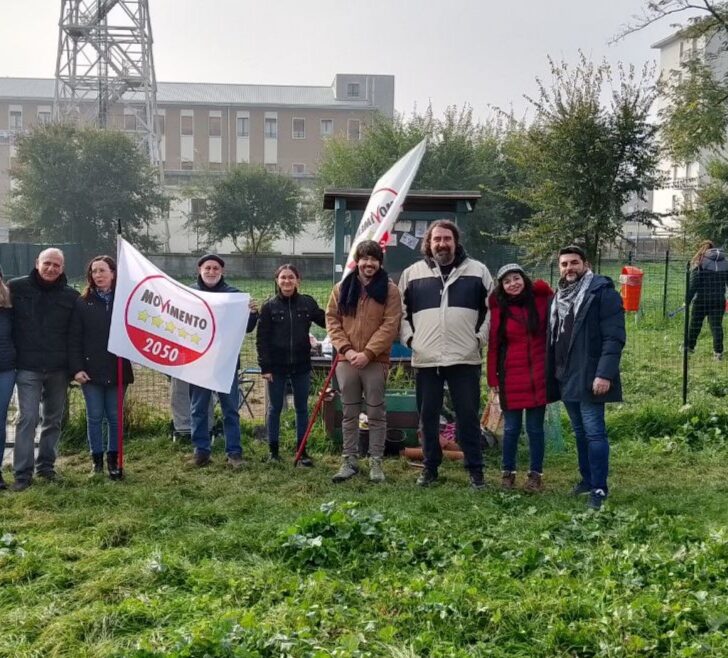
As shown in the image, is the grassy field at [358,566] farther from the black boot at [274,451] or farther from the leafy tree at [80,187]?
the leafy tree at [80,187]

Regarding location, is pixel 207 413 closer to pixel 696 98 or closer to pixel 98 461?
pixel 98 461

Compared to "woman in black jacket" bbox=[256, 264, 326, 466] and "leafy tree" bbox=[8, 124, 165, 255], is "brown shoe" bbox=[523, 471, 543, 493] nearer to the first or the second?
"woman in black jacket" bbox=[256, 264, 326, 466]

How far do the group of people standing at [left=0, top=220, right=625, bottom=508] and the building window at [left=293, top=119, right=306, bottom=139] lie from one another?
62934 millimetres

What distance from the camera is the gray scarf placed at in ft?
19.3

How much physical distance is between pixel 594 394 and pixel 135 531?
320cm

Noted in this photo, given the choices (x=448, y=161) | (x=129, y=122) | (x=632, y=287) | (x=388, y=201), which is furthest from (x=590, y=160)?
(x=129, y=122)

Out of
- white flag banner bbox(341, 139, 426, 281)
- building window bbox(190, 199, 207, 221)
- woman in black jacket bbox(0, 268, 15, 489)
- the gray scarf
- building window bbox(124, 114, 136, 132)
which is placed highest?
building window bbox(124, 114, 136, 132)

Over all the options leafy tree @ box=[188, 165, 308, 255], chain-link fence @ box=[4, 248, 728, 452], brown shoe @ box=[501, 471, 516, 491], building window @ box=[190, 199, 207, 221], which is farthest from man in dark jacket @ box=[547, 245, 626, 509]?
building window @ box=[190, 199, 207, 221]

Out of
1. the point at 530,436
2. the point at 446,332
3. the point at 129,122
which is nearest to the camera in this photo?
the point at 446,332

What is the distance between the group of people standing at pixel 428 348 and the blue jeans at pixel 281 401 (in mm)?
645

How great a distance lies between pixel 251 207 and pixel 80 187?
307 inches

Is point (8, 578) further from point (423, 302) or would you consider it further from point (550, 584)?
point (423, 302)

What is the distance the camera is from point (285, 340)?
7.07 m

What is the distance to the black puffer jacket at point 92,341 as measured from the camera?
6590mm
